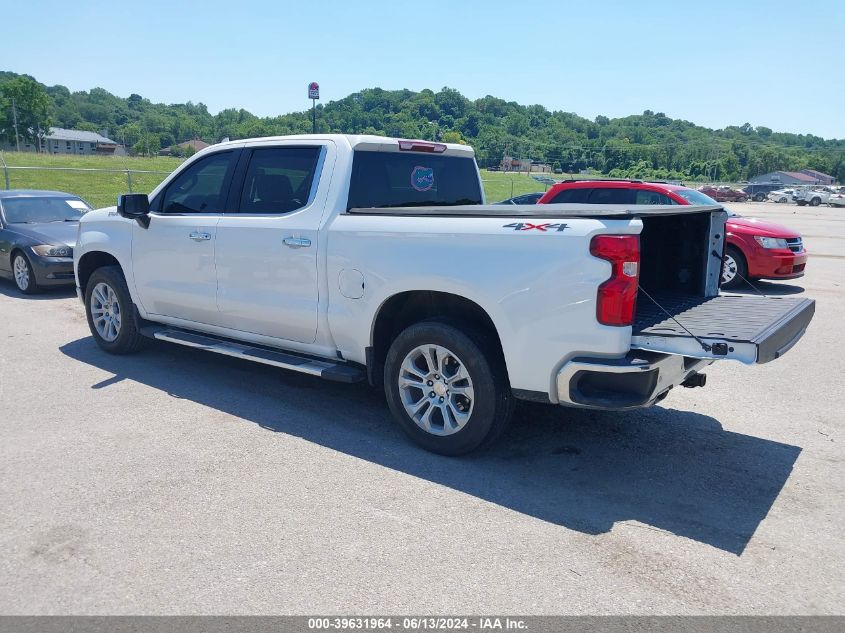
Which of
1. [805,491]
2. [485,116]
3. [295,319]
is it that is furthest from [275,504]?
[485,116]

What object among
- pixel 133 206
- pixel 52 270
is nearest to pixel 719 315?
pixel 133 206

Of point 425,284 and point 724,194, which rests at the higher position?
point 425,284

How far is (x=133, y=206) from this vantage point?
6227 mm

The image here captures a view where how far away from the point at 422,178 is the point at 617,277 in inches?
97.6

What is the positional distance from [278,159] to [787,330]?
3.84 meters

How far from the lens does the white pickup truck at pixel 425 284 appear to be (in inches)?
151

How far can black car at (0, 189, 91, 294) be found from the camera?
10234 mm

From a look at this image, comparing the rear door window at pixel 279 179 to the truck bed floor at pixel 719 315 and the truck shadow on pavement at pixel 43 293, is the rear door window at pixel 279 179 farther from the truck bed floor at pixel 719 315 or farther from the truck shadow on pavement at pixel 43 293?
the truck shadow on pavement at pixel 43 293

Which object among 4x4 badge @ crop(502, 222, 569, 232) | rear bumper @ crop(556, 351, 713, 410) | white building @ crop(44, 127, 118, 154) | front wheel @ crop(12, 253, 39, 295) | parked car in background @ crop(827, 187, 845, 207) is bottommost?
parked car in background @ crop(827, 187, 845, 207)

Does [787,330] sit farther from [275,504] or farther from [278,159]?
[278,159]

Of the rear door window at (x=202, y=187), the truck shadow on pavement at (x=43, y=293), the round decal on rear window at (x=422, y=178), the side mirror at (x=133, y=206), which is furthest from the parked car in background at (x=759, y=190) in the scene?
the side mirror at (x=133, y=206)

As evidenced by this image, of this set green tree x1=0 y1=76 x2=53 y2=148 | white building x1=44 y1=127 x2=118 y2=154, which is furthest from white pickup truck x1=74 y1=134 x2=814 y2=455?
white building x1=44 y1=127 x2=118 y2=154

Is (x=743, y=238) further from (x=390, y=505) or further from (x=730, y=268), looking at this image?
(x=390, y=505)

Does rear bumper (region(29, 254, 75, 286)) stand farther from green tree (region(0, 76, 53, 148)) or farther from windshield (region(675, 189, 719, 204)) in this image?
green tree (region(0, 76, 53, 148))
